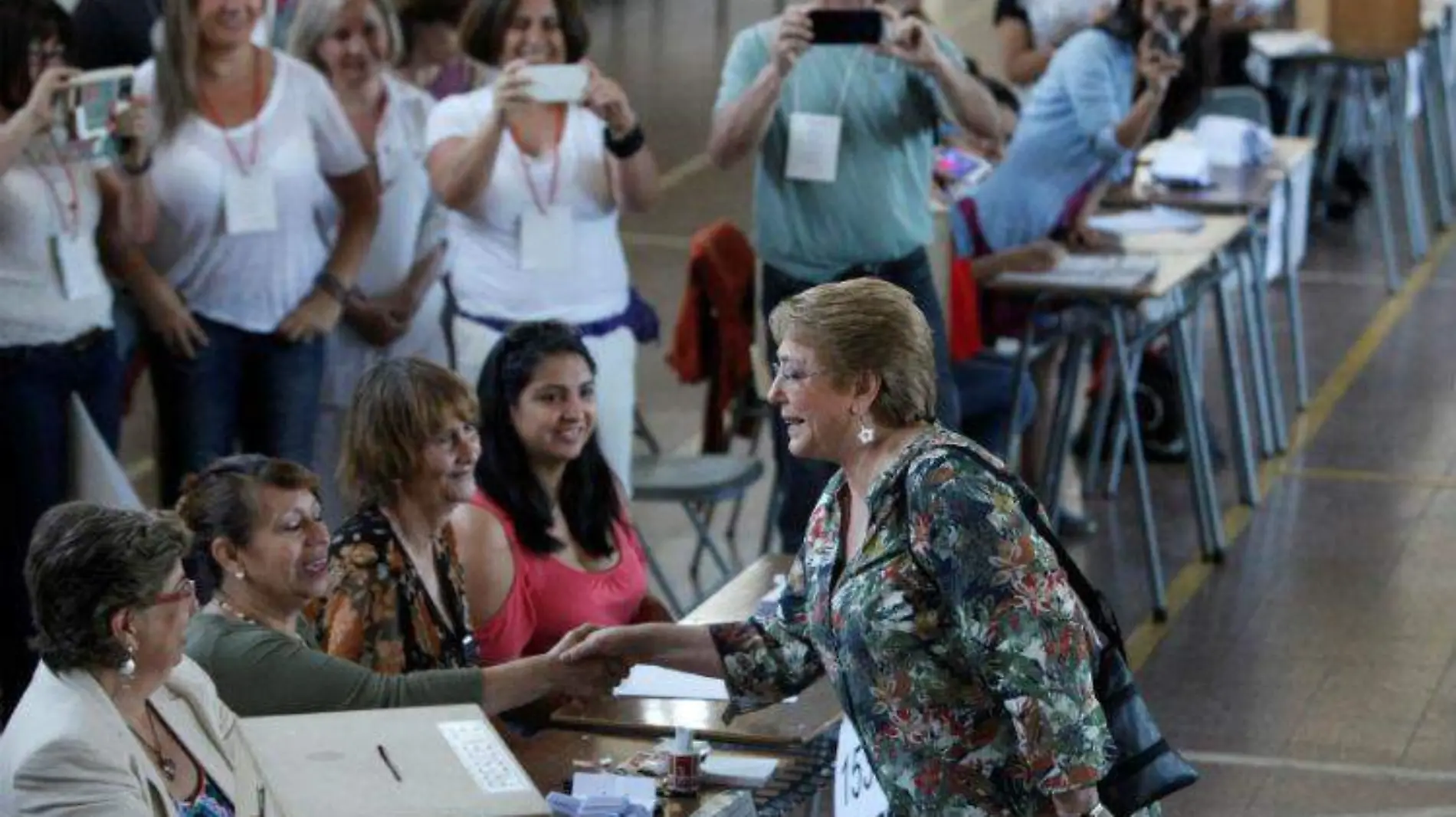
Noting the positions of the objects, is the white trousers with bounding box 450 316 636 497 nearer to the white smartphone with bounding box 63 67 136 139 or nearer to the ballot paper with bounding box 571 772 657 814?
the white smartphone with bounding box 63 67 136 139

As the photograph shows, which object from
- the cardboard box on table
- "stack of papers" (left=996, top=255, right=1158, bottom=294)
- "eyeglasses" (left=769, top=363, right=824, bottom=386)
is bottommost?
the cardboard box on table

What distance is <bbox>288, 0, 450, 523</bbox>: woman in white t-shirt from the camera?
7.10 metres

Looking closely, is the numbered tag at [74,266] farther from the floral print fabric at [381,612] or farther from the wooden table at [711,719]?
the wooden table at [711,719]

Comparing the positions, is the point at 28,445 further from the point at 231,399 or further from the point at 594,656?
the point at 594,656

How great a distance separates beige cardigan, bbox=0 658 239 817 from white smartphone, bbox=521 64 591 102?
3.01 metres

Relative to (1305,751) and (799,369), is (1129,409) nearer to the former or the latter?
(1305,751)

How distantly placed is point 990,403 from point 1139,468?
0.47m

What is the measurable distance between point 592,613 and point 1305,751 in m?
2.17

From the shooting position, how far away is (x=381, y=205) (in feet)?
23.4

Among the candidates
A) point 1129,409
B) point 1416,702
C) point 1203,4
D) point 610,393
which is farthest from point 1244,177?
point 610,393

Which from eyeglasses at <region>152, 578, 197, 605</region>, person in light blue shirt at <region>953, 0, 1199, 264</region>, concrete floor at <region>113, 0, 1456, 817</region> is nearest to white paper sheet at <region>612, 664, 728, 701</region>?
eyeglasses at <region>152, 578, 197, 605</region>

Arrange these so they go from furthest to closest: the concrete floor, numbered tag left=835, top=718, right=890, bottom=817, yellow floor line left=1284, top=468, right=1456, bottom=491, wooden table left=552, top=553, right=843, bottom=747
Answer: yellow floor line left=1284, top=468, right=1456, bottom=491 → the concrete floor → wooden table left=552, top=553, right=843, bottom=747 → numbered tag left=835, top=718, right=890, bottom=817

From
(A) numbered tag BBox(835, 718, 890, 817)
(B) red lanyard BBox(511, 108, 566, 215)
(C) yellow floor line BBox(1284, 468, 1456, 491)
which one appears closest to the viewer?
(A) numbered tag BBox(835, 718, 890, 817)

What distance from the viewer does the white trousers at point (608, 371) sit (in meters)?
6.77
